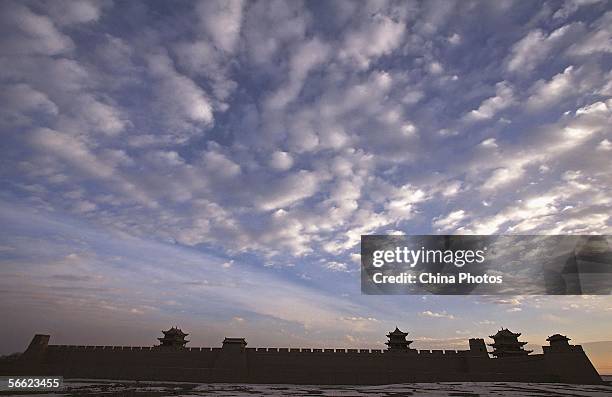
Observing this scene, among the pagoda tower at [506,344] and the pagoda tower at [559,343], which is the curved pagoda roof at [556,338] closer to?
the pagoda tower at [559,343]

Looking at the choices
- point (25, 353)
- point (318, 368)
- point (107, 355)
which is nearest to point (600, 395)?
point (318, 368)

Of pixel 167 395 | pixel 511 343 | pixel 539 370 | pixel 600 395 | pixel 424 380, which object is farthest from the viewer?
pixel 511 343

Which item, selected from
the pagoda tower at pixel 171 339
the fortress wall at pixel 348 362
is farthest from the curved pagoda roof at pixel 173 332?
the fortress wall at pixel 348 362

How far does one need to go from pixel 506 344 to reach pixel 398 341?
10662 millimetres

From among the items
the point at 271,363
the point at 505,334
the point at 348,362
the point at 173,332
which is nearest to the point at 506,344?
the point at 505,334

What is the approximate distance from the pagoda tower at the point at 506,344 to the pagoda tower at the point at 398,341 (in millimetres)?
8637

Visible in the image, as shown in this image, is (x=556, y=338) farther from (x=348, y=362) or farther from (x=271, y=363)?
(x=271, y=363)

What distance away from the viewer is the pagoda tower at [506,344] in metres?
37.8

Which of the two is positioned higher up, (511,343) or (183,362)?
(511,343)

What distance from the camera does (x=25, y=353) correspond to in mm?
34156

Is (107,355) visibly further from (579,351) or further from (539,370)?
(579,351)

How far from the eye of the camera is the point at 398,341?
39.4 meters

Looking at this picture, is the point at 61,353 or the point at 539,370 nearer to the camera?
the point at 539,370

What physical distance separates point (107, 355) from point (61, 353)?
4.49 m
